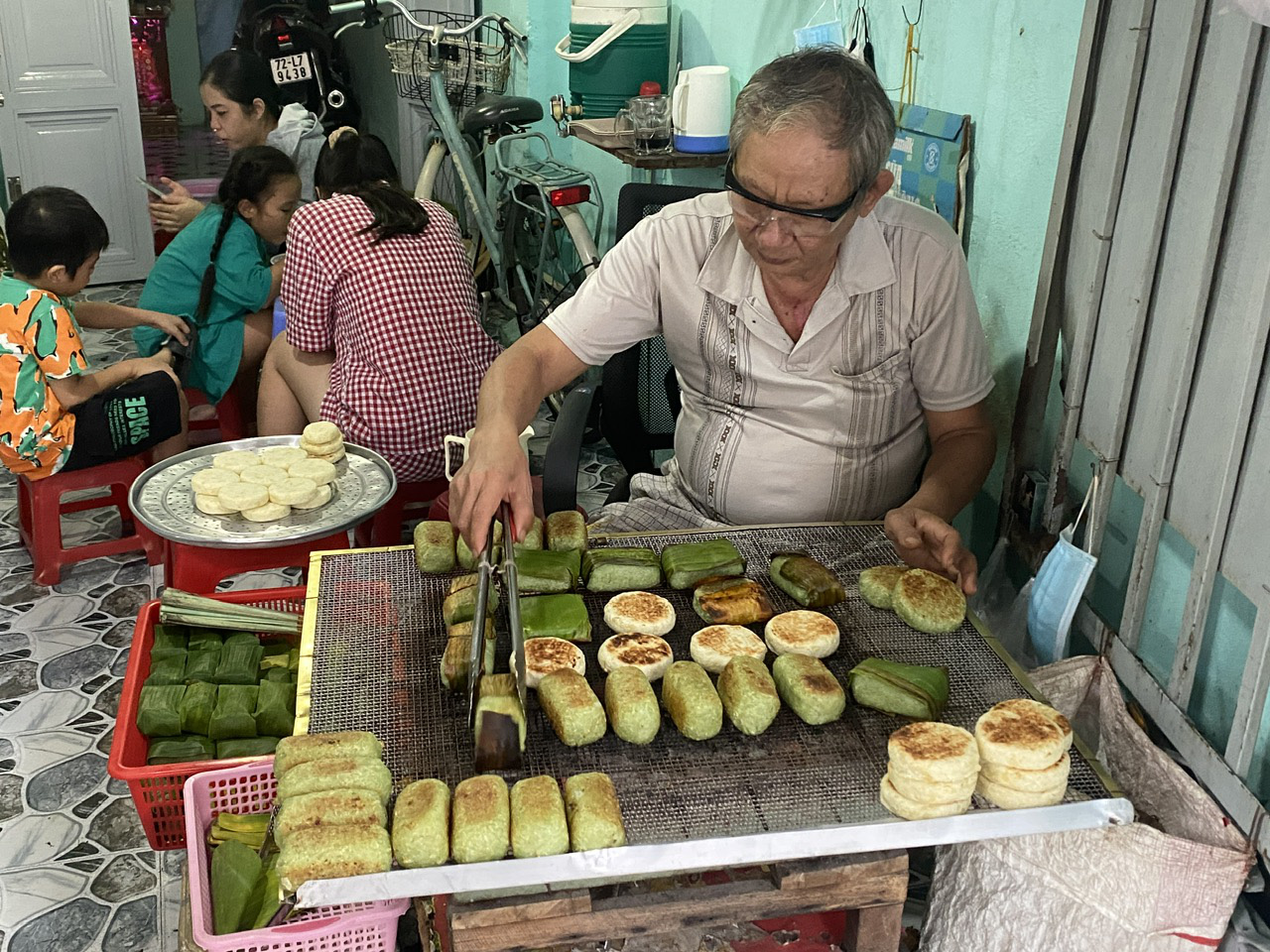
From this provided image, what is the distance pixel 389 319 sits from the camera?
3295 millimetres

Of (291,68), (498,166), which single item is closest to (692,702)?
(498,166)

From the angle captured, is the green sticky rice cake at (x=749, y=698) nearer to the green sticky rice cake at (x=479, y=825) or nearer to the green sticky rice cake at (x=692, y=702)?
the green sticky rice cake at (x=692, y=702)

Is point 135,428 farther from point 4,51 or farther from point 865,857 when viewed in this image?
point 4,51

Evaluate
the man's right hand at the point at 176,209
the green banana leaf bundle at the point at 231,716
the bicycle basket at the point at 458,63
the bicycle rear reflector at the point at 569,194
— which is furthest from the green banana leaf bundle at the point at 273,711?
the bicycle basket at the point at 458,63

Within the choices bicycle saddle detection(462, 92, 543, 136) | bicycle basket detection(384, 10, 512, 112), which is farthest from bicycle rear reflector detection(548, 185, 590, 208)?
bicycle basket detection(384, 10, 512, 112)

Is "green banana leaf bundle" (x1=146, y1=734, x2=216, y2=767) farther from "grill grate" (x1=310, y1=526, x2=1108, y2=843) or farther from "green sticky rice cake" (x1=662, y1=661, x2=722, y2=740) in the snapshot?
"green sticky rice cake" (x1=662, y1=661, x2=722, y2=740)

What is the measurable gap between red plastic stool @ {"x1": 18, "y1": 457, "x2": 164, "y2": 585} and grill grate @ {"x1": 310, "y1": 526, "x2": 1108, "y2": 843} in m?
2.02

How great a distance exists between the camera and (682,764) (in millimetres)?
1489

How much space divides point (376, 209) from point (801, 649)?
87.8 inches

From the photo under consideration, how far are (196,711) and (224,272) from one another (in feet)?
7.41

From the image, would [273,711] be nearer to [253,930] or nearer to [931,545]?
[253,930]

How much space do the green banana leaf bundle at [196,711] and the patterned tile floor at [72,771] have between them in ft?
1.32

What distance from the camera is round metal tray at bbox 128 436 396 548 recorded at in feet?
8.34

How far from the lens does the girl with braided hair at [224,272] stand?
13.3ft
